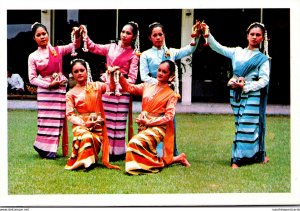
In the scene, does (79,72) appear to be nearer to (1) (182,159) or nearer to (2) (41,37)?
(2) (41,37)

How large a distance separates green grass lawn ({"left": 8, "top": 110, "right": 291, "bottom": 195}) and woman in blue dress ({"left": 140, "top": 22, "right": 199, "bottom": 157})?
428 millimetres

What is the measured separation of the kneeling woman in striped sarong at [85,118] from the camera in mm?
3436

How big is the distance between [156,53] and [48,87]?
669 millimetres

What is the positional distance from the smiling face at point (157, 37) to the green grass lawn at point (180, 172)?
1.75 feet

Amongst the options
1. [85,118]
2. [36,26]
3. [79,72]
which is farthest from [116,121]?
[36,26]

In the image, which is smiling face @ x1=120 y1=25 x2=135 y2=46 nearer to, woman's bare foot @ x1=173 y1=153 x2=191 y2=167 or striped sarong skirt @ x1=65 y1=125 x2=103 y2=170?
striped sarong skirt @ x1=65 y1=125 x2=103 y2=170

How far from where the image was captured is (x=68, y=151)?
12.2 ft

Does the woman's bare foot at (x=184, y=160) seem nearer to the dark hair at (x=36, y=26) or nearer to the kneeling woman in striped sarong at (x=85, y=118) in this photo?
the kneeling woman in striped sarong at (x=85, y=118)

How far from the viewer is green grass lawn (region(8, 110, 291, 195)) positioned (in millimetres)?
3350

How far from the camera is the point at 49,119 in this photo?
11.9ft
